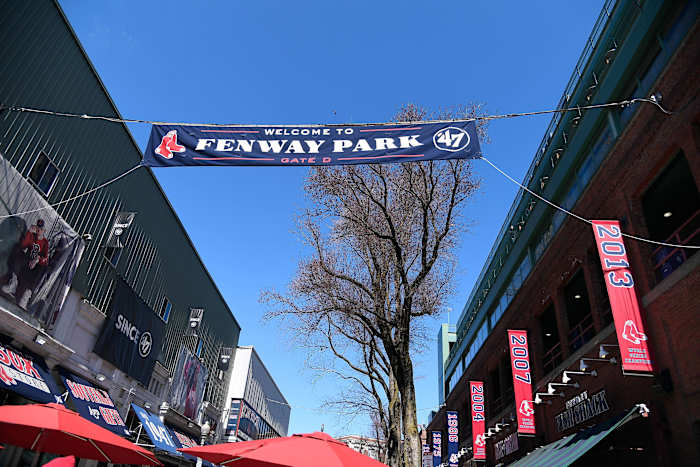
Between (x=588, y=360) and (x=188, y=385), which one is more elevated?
(x=188, y=385)

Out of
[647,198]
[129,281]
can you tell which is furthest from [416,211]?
[129,281]

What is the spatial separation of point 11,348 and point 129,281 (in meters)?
7.21

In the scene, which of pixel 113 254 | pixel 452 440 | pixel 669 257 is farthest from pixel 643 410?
pixel 452 440

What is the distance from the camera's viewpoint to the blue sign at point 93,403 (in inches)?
563

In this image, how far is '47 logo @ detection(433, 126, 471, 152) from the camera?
820 cm

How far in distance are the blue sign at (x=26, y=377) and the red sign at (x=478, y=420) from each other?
1759cm

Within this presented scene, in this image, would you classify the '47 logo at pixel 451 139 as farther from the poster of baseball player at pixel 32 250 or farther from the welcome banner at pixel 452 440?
Result: the welcome banner at pixel 452 440

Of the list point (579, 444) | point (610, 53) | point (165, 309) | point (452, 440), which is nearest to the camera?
point (579, 444)

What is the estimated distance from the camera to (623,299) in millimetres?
9953

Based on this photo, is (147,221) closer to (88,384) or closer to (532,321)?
(88,384)

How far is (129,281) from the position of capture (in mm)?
18938

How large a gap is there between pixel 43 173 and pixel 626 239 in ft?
51.1

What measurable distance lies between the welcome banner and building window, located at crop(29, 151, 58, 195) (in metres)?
24.1

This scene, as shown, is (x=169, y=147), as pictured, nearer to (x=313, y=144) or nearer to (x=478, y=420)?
(x=313, y=144)
